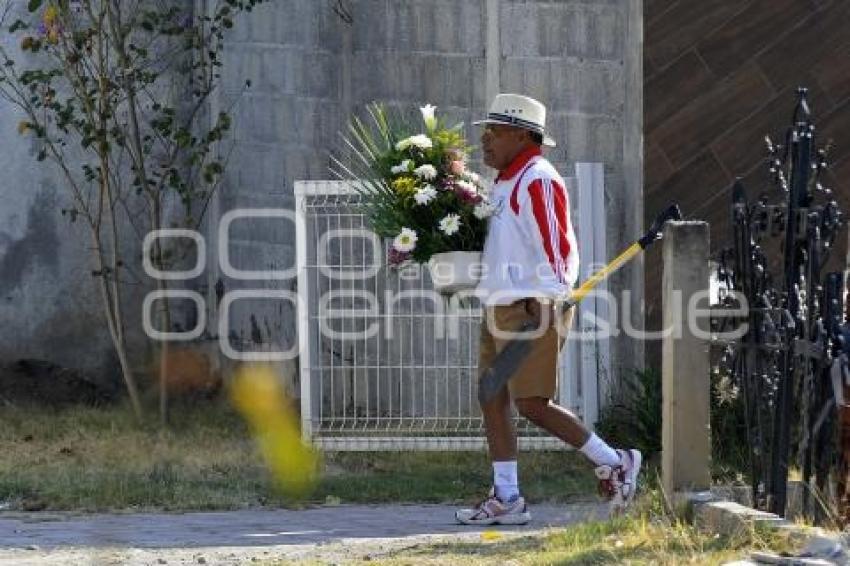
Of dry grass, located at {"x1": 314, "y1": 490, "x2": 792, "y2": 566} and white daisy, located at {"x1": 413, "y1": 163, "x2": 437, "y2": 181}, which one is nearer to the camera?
dry grass, located at {"x1": 314, "y1": 490, "x2": 792, "y2": 566}

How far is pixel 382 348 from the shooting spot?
1163 centimetres

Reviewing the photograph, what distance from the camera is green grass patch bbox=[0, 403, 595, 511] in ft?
33.6

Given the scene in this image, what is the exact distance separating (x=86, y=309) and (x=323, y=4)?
7.93 feet

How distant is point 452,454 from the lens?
11289mm

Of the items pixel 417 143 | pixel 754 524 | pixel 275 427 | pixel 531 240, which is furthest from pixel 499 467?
pixel 275 427

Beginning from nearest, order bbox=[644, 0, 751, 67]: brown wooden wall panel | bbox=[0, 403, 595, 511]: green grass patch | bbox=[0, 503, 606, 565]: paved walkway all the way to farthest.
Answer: bbox=[0, 503, 606, 565]: paved walkway < bbox=[0, 403, 595, 511]: green grass patch < bbox=[644, 0, 751, 67]: brown wooden wall panel

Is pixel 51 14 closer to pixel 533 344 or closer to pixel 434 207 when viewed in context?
pixel 434 207

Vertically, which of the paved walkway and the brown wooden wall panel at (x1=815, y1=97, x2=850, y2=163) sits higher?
the brown wooden wall panel at (x1=815, y1=97, x2=850, y2=163)

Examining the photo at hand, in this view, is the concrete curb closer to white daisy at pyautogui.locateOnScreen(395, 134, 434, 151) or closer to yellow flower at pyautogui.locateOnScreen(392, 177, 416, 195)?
yellow flower at pyautogui.locateOnScreen(392, 177, 416, 195)

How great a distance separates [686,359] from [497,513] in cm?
127

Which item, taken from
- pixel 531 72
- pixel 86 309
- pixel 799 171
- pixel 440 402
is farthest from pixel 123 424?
pixel 799 171

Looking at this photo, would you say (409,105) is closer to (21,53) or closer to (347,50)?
(347,50)

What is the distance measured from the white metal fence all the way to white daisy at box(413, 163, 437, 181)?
1.82 m

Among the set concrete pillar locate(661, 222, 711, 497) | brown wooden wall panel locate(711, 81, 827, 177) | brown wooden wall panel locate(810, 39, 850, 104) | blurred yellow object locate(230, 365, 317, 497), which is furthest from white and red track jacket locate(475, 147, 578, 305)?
brown wooden wall panel locate(810, 39, 850, 104)
